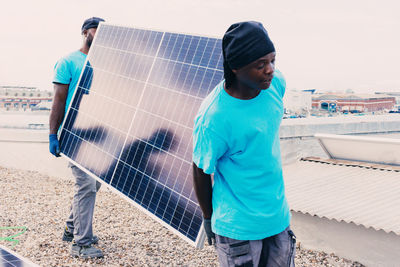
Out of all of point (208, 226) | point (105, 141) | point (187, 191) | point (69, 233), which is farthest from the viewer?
point (69, 233)

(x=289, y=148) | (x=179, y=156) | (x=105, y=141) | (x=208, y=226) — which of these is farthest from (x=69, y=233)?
(x=289, y=148)

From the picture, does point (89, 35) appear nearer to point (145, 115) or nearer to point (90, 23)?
point (90, 23)

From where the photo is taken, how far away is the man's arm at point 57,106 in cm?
530

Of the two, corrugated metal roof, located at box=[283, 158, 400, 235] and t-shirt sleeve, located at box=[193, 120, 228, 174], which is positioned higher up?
t-shirt sleeve, located at box=[193, 120, 228, 174]

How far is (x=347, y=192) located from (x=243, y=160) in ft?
14.8

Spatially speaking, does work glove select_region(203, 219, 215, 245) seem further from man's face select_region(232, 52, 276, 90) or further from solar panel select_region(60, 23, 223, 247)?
man's face select_region(232, 52, 276, 90)

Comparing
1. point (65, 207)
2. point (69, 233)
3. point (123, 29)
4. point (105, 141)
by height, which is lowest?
point (65, 207)

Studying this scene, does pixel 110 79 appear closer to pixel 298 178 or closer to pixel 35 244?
pixel 35 244

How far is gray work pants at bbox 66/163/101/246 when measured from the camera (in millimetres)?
5164

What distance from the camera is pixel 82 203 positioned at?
5.19 m

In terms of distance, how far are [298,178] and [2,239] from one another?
4947 mm

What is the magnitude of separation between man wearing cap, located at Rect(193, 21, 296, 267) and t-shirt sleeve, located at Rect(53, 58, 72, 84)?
328 centimetres

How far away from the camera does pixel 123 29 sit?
17.9 feet

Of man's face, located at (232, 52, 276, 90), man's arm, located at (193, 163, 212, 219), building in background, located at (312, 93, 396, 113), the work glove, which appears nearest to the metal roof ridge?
the work glove
